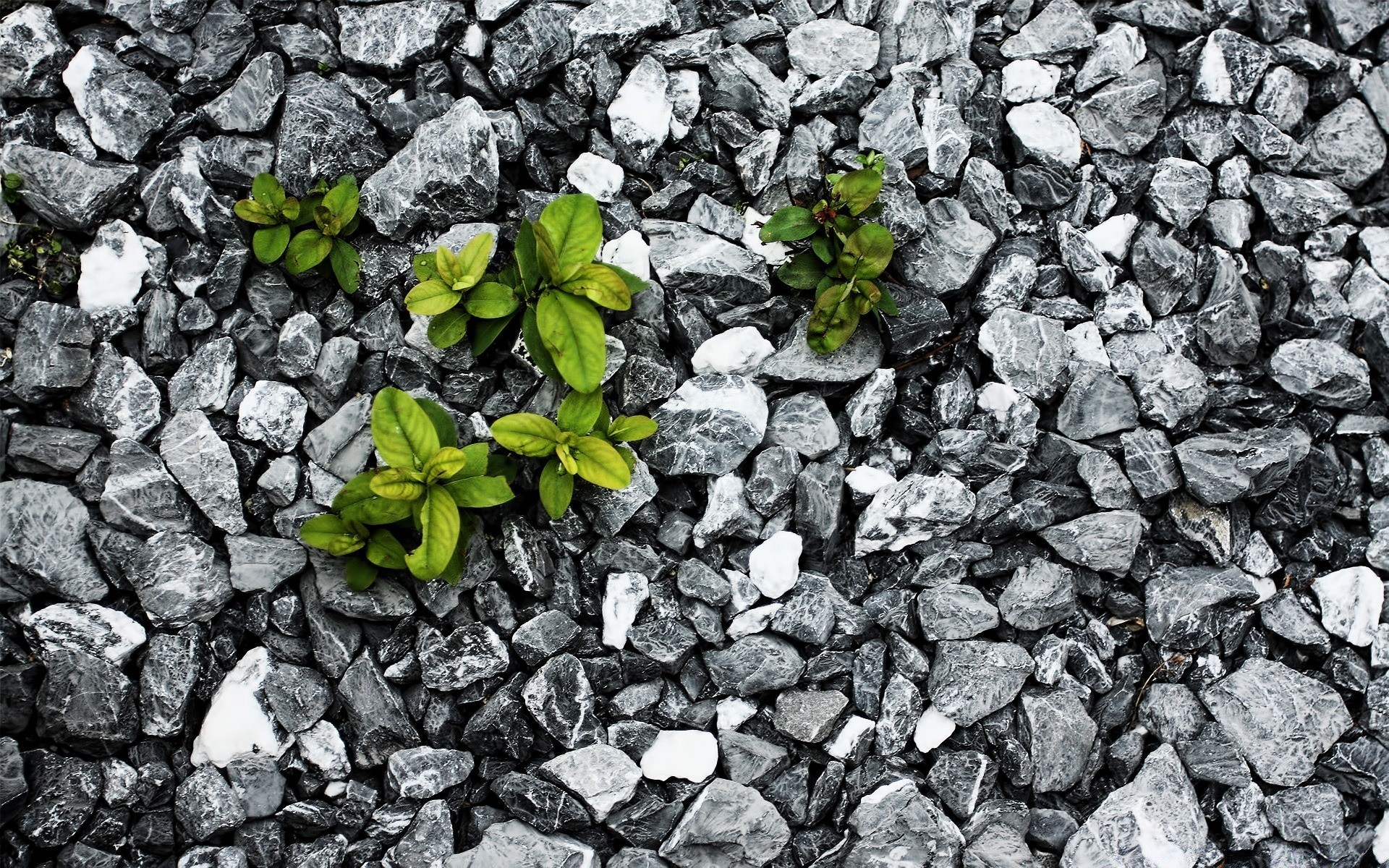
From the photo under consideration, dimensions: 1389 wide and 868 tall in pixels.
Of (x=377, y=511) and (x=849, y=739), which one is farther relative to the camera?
(x=849, y=739)

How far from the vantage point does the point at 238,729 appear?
9.90ft

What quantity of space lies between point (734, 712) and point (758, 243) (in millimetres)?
1513

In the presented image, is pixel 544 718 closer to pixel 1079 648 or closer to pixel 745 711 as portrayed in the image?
pixel 745 711

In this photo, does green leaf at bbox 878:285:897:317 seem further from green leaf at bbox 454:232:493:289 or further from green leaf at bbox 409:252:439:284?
green leaf at bbox 409:252:439:284

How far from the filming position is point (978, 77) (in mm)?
3627

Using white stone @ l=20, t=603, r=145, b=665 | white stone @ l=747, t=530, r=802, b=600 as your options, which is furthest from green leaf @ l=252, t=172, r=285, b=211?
white stone @ l=747, t=530, r=802, b=600

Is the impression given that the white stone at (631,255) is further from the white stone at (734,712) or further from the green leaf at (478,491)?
the white stone at (734,712)

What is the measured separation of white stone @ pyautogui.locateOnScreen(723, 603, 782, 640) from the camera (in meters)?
3.18

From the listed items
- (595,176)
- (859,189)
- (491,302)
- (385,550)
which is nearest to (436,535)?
(385,550)

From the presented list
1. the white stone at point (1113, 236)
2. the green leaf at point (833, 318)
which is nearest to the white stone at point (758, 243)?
the green leaf at point (833, 318)

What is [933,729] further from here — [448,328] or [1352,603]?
[448,328]

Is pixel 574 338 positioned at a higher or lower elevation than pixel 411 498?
higher

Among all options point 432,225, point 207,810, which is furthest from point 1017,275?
point 207,810

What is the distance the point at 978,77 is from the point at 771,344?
4.13 feet
